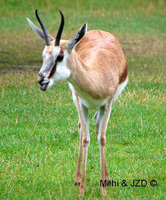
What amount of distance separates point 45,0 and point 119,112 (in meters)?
16.7

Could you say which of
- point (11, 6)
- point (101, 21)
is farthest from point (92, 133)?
point (11, 6)

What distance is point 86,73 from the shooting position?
4.69 meters

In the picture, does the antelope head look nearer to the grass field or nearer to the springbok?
the springbok

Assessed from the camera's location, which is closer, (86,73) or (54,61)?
(54,61)


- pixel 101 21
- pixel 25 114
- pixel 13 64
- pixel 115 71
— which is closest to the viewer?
pixel 115 71

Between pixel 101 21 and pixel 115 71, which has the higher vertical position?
pixel 115 71

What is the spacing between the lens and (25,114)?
7422mm

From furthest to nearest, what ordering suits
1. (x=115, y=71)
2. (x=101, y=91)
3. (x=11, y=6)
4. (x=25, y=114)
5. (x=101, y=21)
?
(x=11, y=6)
(x=101, y=21)
(x=25, y=114)
(x=115, y=71)
(x=101, y=91)

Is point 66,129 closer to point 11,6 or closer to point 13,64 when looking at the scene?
point 13,64

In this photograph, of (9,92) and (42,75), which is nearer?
(42,75)

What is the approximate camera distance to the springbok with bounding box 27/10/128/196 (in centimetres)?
428

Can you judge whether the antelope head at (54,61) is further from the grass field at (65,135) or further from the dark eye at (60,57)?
the grass field at (65,135)

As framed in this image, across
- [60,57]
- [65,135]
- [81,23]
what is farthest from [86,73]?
[81,23]

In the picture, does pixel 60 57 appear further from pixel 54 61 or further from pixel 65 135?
pixel 65 135
